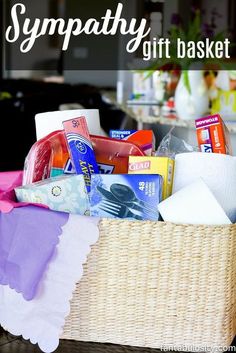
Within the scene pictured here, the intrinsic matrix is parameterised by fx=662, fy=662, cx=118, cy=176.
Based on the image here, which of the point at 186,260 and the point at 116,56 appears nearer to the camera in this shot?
the point at 186,260

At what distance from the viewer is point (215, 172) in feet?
2.58

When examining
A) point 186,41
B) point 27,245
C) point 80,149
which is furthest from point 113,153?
point 186,41

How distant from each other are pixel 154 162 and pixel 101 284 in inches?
6.3

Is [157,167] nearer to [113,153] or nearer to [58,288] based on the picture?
[113,153]

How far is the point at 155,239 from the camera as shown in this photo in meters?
0.77

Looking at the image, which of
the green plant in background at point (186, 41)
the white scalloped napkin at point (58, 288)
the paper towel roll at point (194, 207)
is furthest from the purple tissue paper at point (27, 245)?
the green plant in background at point (186, 41)

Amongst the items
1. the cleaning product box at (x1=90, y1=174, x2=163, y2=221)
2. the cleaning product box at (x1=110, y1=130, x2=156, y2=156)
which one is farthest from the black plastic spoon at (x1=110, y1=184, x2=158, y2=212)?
the cleaning product box at (x1=110, y1=130, x2=156, y2=156)

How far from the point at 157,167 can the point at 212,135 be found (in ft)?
0.32

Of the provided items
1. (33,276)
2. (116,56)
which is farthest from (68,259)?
(116,56)

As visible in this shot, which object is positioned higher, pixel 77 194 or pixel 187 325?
pixel 77 194

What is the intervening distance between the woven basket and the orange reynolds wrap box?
4.9 inches

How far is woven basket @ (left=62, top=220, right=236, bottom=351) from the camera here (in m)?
0.77

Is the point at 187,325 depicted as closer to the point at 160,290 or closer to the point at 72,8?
the point at 160,290

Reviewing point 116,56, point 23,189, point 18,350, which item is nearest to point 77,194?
point 23,189
